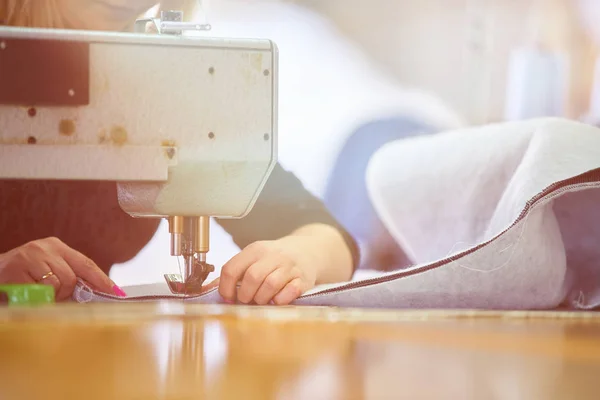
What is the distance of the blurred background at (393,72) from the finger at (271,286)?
1045 mm

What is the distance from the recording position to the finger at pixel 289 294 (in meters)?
0.88

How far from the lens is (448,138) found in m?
1.45

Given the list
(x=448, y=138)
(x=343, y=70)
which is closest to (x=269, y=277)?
(x=448, y=138)

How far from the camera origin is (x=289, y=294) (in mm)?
884

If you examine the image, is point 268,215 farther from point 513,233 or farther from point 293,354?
point 293,354

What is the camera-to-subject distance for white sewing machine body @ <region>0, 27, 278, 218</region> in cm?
81

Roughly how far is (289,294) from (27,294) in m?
0.29

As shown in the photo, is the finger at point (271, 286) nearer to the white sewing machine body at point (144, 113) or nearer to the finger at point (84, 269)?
the white sewing machine body at point (144, 113)

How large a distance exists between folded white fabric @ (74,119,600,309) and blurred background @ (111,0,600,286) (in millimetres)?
716

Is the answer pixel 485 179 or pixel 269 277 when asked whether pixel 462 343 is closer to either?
pixel 269 277

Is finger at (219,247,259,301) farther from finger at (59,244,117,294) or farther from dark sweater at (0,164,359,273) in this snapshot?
dark sweater at (0,164,359,273)

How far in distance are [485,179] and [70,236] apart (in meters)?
0.82

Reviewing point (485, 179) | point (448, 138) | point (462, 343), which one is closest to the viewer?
point (462, 343)

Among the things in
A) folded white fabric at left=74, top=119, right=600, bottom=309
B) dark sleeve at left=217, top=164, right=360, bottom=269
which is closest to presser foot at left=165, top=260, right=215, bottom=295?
folded white fabric at left=74, top=119, right=600, bottom=309
